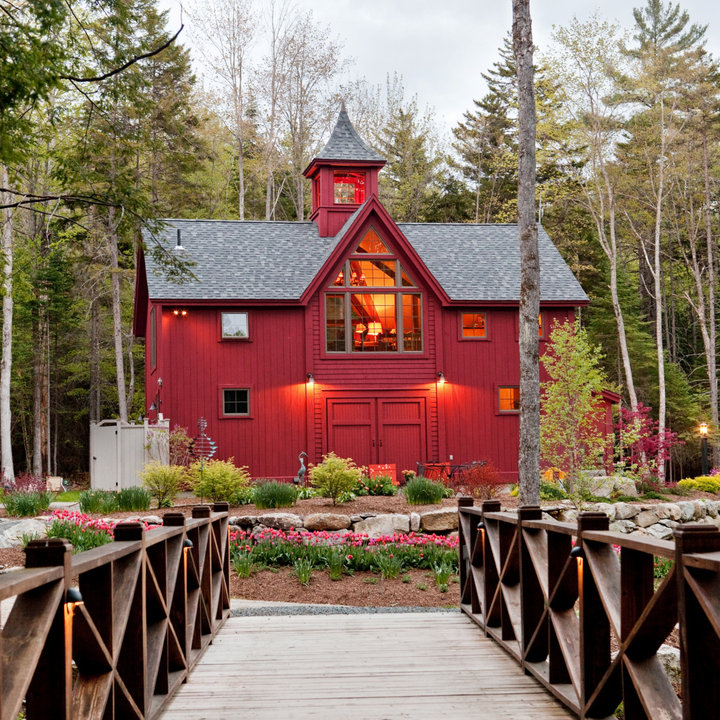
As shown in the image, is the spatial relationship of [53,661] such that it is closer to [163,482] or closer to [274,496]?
[274,496]

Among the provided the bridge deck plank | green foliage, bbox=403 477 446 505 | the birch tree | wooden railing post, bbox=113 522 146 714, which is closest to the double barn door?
green foliage, bbox=403 477 446 505

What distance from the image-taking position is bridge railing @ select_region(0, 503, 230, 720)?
7.64ft

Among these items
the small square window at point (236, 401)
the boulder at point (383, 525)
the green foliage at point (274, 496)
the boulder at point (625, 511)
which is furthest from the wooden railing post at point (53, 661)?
the small square window at point (236, 401)

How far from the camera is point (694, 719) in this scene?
2.52m

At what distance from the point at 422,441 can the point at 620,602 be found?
628 inches

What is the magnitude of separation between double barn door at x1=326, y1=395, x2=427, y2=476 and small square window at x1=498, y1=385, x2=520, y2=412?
1.97 m

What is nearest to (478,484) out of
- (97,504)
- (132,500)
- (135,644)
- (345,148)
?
(132,500)

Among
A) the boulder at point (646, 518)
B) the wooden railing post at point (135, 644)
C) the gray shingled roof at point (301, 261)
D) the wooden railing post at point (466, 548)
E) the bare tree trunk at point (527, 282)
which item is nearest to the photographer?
the wooden railing post at point (135, 644)

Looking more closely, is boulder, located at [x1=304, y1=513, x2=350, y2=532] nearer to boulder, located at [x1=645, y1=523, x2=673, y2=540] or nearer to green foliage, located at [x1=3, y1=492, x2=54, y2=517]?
green foliage, located at [x1=3, y1=492, x2=54, y2=517]

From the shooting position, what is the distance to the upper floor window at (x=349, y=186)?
21.5 m

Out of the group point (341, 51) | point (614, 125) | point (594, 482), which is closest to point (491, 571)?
point (594, 482)

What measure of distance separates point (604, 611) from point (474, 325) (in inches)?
653

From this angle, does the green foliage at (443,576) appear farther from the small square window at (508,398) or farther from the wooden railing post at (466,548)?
the small square window at (508,398)

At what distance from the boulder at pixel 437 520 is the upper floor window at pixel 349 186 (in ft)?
36.7
